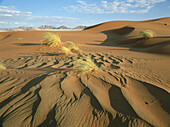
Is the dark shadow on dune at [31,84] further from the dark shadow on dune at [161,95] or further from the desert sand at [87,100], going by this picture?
the dark shadow on dune at [161,95]

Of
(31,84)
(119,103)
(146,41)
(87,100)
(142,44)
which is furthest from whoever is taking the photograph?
(146,41)

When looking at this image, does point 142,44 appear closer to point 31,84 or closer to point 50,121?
point 31,84

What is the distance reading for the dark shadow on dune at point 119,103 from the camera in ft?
5.10

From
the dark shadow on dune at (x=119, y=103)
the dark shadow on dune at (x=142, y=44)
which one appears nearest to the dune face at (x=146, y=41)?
the dark shadow on dune at (x=142, y=44)

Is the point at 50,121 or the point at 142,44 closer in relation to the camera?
the point at 50,121

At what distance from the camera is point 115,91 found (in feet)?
6.68

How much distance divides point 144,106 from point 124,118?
15.2 inches

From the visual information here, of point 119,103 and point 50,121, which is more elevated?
point 119,103

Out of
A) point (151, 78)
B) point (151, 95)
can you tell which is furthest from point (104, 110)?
point (151, 78)

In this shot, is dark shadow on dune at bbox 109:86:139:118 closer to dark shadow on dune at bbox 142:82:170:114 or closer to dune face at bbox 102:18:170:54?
dark shadow on dune at bbox 142:82:170:114

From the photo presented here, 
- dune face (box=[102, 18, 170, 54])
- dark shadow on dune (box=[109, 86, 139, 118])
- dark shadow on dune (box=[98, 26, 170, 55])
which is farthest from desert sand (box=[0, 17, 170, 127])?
dune face (box=[102, 18, 170, 54])

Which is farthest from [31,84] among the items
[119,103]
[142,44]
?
[142,44]

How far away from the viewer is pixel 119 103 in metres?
1.73

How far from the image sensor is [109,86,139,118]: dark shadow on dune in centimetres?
156
